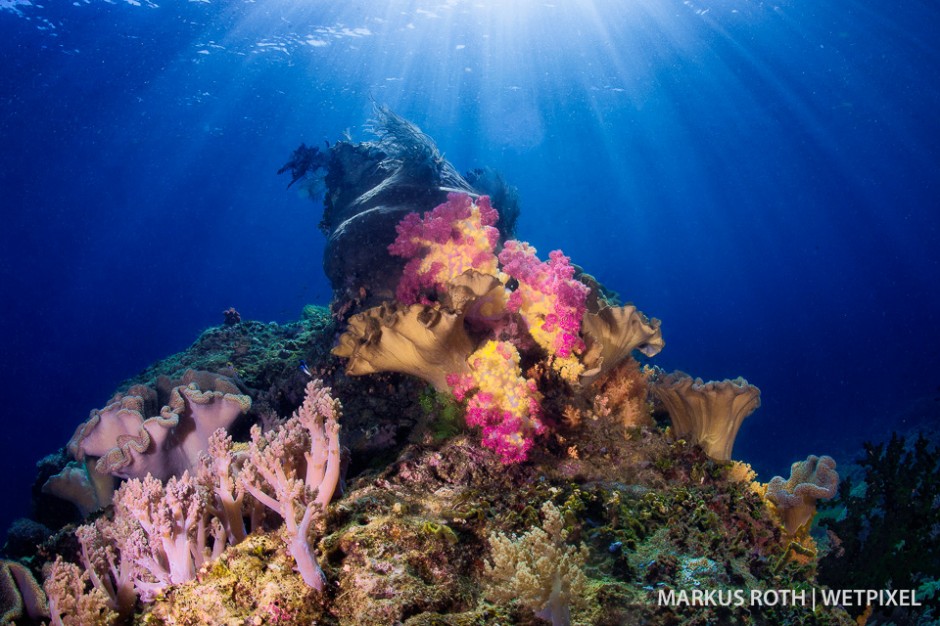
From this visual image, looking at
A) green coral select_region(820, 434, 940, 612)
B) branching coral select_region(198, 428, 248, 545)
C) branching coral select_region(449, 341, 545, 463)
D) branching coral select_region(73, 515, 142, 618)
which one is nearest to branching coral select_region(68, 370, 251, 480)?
branching coral select_region(73, 515, 142, 618)

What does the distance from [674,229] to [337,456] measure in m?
119

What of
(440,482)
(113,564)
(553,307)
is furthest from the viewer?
(553,307)

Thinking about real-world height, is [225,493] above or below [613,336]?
below

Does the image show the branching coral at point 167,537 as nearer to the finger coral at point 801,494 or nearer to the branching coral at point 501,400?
the branching coral at point 501,400

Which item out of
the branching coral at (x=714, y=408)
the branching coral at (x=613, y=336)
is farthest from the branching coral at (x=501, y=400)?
the branching coral at (x=714, y=408)

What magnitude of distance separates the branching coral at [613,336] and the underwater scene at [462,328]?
37 millimetres

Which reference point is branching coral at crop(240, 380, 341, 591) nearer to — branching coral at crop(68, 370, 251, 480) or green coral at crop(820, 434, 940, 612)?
branching coral at crop(68, 370, 251, 480)

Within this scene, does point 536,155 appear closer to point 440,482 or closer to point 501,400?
point 501,400

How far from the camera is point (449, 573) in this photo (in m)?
2.40

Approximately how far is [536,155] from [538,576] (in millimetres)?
77556

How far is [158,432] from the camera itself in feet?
15.5

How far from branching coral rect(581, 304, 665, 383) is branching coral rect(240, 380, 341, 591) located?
2427 mm

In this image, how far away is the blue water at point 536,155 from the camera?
29.9 m

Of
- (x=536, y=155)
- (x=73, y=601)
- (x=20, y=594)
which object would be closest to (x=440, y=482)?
(x=73, y=601)
